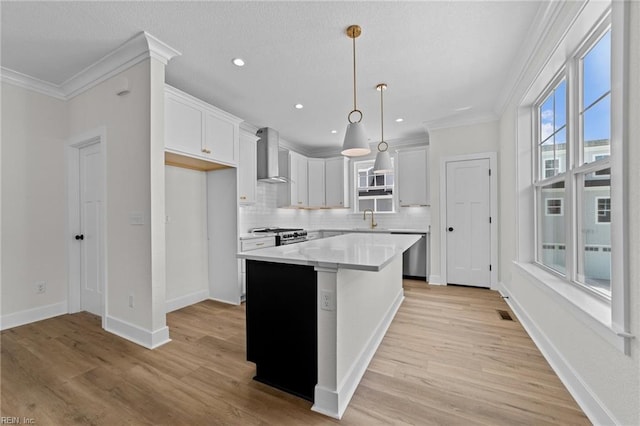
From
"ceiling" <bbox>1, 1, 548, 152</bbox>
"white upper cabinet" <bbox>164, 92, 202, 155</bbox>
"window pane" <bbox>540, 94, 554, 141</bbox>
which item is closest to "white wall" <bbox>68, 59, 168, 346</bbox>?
"white upper cabinet" <bbox>164, 92, 202, 155</bbox>

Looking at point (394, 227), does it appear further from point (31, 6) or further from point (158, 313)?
point (31, 6)

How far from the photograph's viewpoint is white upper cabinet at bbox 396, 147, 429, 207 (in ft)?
15.9

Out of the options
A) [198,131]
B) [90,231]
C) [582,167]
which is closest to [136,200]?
[198,131]

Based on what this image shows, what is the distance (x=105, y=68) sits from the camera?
8.82 feet

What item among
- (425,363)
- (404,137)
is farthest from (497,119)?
(425,363)

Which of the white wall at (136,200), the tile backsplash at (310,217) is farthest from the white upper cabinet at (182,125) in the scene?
the tile backsplash at (310,217)

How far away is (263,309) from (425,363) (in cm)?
135

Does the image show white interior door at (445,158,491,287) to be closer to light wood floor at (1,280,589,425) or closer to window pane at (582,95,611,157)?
light wood floor at (1,280,589,425)

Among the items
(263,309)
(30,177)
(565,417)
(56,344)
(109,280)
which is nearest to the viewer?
(565,417)

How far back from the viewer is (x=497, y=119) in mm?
4008

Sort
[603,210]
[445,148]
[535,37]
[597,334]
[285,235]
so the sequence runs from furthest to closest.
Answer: [445,148] → [285,235] → [535,37] → [603,210] → [597,334]

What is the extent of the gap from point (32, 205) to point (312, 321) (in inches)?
138

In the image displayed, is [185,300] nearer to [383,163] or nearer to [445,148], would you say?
[383,163]

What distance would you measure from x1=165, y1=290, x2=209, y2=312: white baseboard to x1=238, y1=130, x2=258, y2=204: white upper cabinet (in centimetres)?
140
